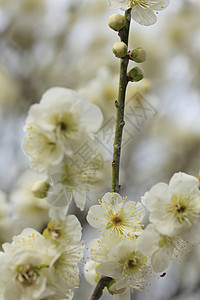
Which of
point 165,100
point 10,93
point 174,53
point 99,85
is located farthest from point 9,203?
point 174,53

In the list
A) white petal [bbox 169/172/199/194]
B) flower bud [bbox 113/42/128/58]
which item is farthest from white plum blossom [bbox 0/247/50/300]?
flower bud [bbox 113/42/128/58]

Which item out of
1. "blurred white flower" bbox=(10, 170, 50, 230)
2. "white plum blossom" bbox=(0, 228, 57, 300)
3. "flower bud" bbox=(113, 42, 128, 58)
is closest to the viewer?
"white plum blossom" bbox=(0, 228, 57, 300)

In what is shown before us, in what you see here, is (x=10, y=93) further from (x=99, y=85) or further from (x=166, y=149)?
(x=166, y=149)

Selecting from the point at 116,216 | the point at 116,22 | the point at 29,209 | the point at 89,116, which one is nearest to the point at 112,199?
the point at 116,216

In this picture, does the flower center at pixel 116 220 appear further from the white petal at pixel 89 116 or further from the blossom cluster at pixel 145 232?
the white petal at pixel 89 116

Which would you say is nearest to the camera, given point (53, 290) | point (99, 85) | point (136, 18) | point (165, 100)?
point (53, 290)

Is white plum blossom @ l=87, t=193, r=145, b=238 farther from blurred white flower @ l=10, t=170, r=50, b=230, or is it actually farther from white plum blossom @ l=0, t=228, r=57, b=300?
blurred white flower @ l=10, t=170, r=50, b=230

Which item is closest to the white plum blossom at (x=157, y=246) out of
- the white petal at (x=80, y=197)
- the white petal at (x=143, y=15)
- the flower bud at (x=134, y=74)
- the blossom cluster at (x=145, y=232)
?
the blossom cluster at (x=145, y=232)
